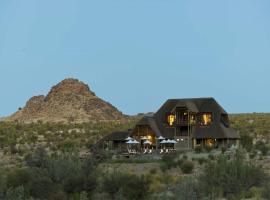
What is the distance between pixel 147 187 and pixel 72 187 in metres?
2.53

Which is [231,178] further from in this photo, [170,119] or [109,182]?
[170,119]

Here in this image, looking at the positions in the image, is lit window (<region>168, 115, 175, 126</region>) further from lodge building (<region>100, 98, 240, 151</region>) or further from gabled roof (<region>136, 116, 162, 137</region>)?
gabled roof (<region>136, 116, 162, 137</region>)

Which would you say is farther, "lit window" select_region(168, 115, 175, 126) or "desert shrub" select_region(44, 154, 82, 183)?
"lit window" select_region(168, 115, 175, 126)

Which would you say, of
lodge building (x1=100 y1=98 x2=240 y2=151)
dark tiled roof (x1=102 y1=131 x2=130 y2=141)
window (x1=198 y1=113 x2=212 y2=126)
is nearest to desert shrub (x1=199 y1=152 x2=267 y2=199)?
lodge building (x1=100 y1=98 x2=240 y2=151)

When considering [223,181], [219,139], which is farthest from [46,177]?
[219,139]

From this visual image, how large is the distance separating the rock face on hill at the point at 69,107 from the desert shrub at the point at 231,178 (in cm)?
7990

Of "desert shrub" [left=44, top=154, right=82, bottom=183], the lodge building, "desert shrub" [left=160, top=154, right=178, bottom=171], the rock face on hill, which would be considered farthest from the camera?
the rock face on hill

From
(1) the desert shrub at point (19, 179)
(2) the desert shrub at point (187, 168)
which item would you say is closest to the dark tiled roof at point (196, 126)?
(2) the desert shrub at point (187, 168)

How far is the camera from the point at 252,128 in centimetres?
7594

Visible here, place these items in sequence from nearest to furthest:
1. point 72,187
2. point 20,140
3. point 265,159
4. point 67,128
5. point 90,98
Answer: point 72,187 → point 265,159 → point 20,140 → point 67,128 → point 90,98

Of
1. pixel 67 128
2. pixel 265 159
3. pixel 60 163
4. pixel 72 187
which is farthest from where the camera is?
pixel 67 128

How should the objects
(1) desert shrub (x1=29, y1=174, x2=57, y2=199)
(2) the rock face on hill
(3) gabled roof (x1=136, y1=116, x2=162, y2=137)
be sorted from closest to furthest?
1. (1) desert shrub (x1=29, y1=174, x2=57, y2=199)
2. (3) gabled roof (x1=136, y1=116, x2=162, y2=137)
3. (2) the rock face on hill

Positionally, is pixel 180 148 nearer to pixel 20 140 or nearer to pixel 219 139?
pixel 219 139

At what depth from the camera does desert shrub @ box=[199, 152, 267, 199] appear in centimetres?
2344
